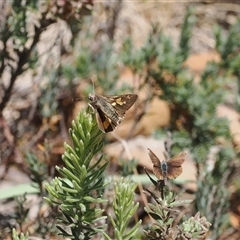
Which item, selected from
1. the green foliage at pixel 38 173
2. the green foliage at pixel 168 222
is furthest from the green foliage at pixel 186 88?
the green foliage at pixel 168 222

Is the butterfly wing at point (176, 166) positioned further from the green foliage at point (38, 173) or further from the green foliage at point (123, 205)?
the green foliage at point (38, 173)

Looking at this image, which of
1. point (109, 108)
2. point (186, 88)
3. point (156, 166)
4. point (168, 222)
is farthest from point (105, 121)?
point (186, 88)

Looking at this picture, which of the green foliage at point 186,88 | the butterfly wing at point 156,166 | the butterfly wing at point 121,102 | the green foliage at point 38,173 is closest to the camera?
the butterfly wing at point 156,166

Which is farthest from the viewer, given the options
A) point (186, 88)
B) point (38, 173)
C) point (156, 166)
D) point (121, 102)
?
point (186, 88)

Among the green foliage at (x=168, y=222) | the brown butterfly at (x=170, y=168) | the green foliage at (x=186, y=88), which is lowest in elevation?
the green foliage at (x=186, y=88)

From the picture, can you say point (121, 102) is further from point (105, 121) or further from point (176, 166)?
point (176, 166)

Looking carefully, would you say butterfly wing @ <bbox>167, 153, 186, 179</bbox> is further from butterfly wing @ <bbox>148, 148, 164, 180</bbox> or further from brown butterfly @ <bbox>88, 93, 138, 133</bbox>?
brown butterfly @ <bbox>88, 93, 138, 133</bbox>

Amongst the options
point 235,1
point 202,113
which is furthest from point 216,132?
point 235,1

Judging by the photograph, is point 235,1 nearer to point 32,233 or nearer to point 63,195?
point 32,233
